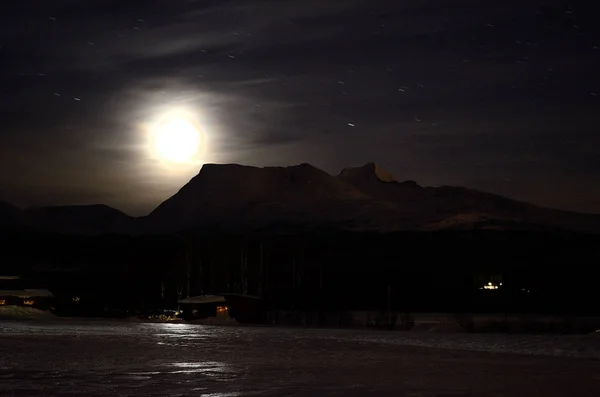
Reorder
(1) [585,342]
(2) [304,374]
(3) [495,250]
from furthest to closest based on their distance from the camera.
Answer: (3) [495,250], (1) [585,342], (2) [304,374]

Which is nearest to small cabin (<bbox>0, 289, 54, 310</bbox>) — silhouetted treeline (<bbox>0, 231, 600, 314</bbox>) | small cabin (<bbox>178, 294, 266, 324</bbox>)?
silhouetted treeline (<bbox>0, 231, 600, 314</bbox>)

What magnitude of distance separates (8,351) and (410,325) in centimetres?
4286

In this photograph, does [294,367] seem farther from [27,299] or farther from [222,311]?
[27,299]

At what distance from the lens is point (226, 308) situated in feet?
304

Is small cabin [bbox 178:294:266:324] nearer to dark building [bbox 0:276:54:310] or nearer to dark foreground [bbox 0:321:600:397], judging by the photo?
dark building [bbox 0:276:54:310]

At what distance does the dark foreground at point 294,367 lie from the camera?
79.6 ft

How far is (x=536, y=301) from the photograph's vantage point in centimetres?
11731

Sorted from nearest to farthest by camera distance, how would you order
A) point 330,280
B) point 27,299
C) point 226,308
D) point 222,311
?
point 222,311, point 226,308, point 27,299, point 330,280

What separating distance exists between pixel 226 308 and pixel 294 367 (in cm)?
6199

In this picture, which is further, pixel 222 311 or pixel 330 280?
pixel 330 280

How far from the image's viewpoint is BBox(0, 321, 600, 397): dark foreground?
24250 millimetres

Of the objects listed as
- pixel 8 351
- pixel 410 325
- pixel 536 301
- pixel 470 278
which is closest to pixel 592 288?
pixel 536 301

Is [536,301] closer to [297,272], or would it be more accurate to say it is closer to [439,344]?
[297,272]

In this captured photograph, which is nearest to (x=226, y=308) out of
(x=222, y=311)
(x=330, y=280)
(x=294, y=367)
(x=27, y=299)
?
(x=222, y=311)
